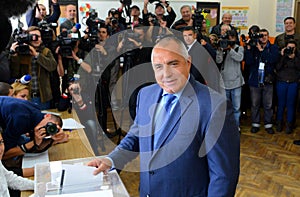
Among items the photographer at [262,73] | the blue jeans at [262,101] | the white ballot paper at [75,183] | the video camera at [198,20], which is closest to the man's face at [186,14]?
the video camera at [198,20]

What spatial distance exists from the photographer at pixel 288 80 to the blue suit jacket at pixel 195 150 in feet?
10.7

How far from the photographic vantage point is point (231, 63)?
172 inches

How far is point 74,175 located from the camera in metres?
1.32

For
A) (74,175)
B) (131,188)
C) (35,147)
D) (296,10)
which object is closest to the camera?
(74,175)

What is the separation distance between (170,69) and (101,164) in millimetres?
470

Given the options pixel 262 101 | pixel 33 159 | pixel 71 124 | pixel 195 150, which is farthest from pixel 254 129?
pixel 195 150

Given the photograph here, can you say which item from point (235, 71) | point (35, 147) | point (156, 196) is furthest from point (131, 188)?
point (235, 71)

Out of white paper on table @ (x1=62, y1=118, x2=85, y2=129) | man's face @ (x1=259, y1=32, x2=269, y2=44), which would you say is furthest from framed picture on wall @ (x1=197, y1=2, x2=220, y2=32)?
white paper on table @ (x1=62, y1=118, x2=85, y2=129)

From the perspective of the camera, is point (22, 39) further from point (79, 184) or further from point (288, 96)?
point (288, 96)

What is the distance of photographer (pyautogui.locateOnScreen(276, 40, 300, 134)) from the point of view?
14.2 feet

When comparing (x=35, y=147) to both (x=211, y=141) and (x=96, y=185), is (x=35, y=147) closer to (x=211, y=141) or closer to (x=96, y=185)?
(x=96, y=185)

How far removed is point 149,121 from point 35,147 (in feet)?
3.01

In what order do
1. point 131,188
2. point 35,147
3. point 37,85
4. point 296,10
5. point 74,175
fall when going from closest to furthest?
point 74,175, point 35,147, point 131,188, point 37,85, point 296,10

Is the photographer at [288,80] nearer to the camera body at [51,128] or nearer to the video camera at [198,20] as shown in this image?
the video camera at [198,20]
